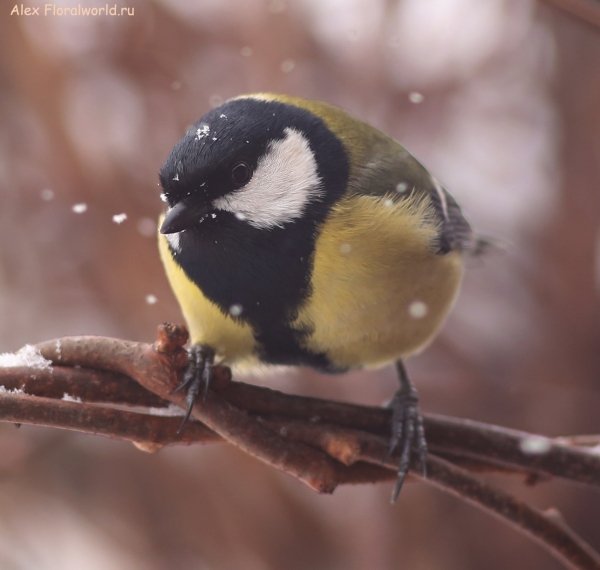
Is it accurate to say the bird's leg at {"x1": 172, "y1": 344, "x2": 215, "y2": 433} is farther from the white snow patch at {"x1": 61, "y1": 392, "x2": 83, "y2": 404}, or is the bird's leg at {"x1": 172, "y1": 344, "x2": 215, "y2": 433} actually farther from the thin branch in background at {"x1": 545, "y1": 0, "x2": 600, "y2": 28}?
the thin branch in background at {"x1": 545, "y1": 0, "x2": 600, "y2": 28}

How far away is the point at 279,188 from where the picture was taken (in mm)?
836

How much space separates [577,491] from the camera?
5.60ft

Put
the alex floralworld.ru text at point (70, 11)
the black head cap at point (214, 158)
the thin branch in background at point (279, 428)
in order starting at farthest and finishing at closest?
the alex floralworld.ru text at point (70, 11), the black head cap at point (214, 158), the thin branch in background at point (279, 428)

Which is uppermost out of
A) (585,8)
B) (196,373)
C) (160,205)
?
(585,8)

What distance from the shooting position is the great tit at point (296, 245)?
0.78 metres

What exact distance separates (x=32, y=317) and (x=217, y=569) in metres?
0.74

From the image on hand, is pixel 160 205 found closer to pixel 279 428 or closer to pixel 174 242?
pixel 174 242

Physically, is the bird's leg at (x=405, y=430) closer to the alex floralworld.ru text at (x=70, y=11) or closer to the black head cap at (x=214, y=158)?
the black head cap at (x=214, y=158)

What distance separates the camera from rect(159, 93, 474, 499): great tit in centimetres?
78

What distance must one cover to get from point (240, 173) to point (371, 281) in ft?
0.80

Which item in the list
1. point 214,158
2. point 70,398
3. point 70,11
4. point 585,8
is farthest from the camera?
point 70,11

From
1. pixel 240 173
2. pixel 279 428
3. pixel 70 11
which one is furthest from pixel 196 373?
pixel 70 11

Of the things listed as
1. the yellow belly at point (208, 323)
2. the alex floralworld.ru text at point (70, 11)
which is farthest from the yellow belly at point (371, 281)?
the alex floralworld.ru text at point (70, 11)

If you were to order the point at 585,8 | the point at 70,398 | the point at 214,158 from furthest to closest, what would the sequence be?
the point at 585,8 → the point at 214,158 → the point at 70,398
